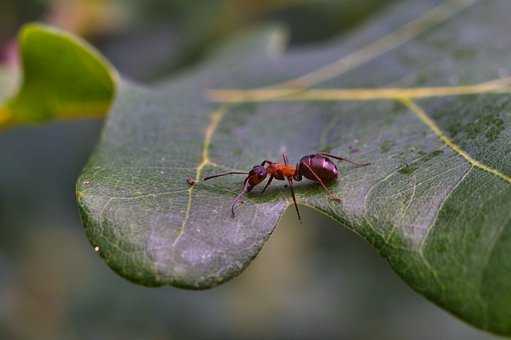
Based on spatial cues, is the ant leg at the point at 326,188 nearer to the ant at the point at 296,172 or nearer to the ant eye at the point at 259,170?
the ant at the point at 296,172

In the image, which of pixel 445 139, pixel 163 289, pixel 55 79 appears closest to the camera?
pixel 445 139

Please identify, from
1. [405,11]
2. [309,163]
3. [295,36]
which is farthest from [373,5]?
[309,163]

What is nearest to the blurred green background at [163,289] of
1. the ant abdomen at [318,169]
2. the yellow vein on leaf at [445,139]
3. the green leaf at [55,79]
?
the green leaf at [55,79]

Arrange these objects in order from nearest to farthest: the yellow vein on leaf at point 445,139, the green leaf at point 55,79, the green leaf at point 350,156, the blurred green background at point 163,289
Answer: the green leaf at point 350,156 < the yellow vein on leaf at point 445,139 < the green leaf at point 55,79 < the blurred green background at point 163,289

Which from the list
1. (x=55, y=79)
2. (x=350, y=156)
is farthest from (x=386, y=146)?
(x=55, y=79)

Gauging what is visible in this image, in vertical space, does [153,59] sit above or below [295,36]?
below

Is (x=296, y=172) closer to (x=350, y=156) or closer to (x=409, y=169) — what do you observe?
(x=350, y=156)

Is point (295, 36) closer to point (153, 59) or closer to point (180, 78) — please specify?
point (153, 59)
